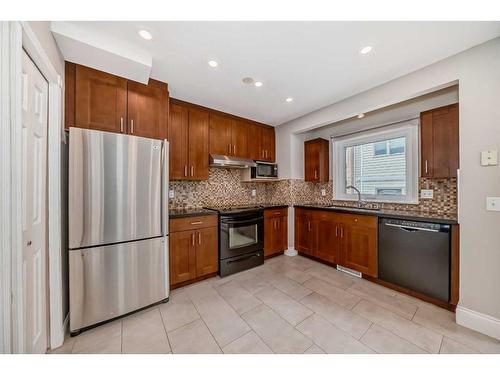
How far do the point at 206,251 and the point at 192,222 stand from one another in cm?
45

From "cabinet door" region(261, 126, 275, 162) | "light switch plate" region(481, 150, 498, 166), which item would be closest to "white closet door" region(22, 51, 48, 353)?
"cabinet door" region(261, 126, 275, 162)

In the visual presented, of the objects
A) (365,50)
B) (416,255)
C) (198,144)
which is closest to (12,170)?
(198,144)

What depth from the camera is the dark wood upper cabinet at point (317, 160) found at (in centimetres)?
344

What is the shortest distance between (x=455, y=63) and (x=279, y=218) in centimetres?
273

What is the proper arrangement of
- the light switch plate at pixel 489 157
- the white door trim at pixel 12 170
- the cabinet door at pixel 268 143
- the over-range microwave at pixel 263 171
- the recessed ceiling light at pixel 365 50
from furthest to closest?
the cabinet door at pixel 268 143
the over-range microwave at pixel 263 171
the recessed ceiling light at pixel 365 50
the light switch plate at pixel 489 157
the white door trim at pixel 12 170

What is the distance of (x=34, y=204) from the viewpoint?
124 centimetres

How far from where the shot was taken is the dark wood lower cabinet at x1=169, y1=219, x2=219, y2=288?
7.58 ft

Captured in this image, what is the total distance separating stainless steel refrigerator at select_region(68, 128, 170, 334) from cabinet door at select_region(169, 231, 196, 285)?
10.5 inches

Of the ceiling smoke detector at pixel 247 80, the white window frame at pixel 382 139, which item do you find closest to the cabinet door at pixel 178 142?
the ceiling smoke detector at pixel 247 80

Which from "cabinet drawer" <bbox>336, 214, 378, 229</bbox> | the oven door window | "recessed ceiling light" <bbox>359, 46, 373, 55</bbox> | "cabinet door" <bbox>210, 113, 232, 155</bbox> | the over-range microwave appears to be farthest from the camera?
the over-range microwave

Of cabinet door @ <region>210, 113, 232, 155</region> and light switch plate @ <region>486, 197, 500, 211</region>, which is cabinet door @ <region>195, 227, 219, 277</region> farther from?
light switch plate @ <region>486, 197, 500, 211</region>

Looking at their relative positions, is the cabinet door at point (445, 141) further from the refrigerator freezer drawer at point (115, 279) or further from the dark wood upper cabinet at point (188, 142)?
the refrigerator freezer drawer at point (115, 279)

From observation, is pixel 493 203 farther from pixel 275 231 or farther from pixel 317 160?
pixel 275 231

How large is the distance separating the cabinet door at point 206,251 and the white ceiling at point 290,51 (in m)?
1.85
